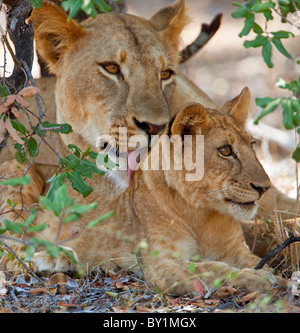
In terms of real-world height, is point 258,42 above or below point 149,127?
above

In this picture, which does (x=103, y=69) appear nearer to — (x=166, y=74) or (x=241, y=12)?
(x=166, y=74)

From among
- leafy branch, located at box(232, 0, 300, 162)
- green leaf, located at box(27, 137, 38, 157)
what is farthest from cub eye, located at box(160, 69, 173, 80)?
leafy branch, located at box(232, 0, 300, 162)

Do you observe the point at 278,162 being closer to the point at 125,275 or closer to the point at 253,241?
the point at 253,241

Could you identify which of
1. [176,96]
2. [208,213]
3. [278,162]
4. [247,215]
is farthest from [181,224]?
[278,162]

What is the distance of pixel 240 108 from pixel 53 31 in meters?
1.33

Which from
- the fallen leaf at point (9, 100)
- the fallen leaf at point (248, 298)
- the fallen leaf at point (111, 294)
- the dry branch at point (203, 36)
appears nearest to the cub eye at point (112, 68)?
the fallen leaf at point (9, 100)

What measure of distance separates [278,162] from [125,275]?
11.2 feet

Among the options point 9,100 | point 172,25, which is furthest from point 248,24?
point 172,25

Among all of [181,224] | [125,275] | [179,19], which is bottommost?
[125,275]

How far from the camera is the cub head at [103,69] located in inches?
143

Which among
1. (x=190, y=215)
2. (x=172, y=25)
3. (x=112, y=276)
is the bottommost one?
(x=112, y=276)

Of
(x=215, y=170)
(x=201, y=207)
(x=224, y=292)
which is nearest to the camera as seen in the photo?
(x=224, y=292)

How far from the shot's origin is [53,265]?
3.65 meters
